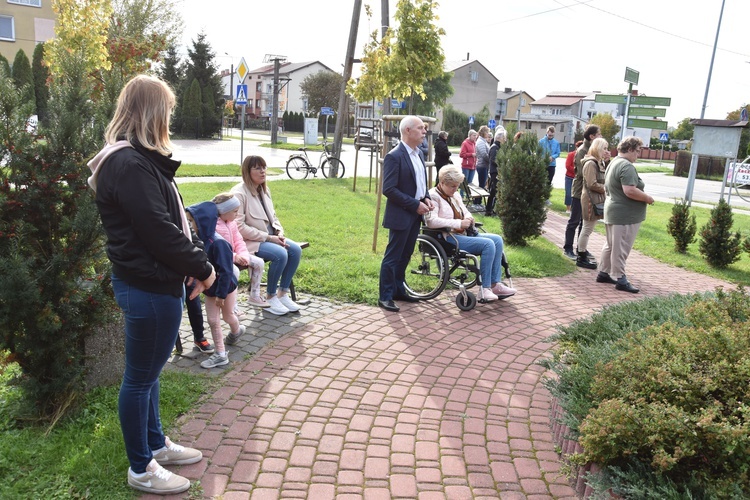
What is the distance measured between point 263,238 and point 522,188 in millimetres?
4660

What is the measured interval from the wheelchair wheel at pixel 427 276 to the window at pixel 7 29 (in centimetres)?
4448

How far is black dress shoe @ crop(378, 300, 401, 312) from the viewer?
6.28 metres

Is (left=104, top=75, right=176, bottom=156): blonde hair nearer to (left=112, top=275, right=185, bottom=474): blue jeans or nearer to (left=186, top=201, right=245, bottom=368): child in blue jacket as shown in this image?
(left=112, top=275, right=185, bottom=474): blue jeans

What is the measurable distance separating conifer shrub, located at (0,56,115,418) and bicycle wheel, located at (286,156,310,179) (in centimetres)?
1472

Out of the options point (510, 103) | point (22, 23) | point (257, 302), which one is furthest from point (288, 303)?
point (510, 103)

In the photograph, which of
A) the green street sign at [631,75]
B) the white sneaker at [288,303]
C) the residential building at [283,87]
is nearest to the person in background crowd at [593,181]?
the white sneaker at [288,303]

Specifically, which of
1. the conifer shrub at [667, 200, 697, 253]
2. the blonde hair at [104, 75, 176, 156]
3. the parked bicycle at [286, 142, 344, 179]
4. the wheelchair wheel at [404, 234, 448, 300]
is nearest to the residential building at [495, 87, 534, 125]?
the parked bicycle at [286, 142, 344, 179]

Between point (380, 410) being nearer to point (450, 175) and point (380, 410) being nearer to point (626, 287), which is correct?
point (450, 175)

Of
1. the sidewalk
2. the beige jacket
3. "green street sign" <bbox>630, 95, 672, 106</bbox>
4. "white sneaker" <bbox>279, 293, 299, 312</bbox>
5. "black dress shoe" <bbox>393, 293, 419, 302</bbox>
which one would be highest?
"green street sign" <bbox>630, 95, 672, 106</bbox>

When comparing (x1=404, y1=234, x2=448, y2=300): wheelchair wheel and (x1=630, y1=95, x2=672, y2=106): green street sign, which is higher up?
(x1=630, y1=95, x2=672, y2=106): green street sign

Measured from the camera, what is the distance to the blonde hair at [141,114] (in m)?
2.71

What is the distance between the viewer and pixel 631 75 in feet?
54.4

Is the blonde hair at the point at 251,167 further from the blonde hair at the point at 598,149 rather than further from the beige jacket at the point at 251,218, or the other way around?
the blonde hair at the point at 598,149

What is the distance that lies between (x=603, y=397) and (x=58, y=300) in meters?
3.06
